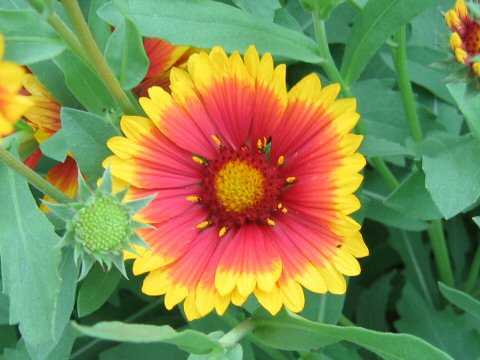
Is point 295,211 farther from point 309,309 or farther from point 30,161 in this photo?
point 30,161

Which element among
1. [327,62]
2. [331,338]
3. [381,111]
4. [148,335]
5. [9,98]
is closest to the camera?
[9,98]

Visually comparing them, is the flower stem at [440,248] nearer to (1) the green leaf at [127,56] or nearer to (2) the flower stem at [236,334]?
(2) the flower stem at [236,334]

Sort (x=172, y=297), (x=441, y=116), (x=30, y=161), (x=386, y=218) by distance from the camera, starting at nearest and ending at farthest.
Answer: (x=172, y=297) → (x=30, y=161) → (x=386, y=218) → (x=441, y=116)

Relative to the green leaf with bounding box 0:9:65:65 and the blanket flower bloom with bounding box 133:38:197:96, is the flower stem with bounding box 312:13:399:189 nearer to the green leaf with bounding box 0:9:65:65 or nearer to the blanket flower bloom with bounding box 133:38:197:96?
the blanket flower bloom with bounding box 133:38:197:96

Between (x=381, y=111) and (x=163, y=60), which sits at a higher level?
(x=163, y=60)

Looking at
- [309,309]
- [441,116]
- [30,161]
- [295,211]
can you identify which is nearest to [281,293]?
[295,211]

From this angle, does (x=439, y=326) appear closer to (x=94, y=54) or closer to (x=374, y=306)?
(x=374, y=306)

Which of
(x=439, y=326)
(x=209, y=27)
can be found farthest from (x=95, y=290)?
(x=439, y=326)
